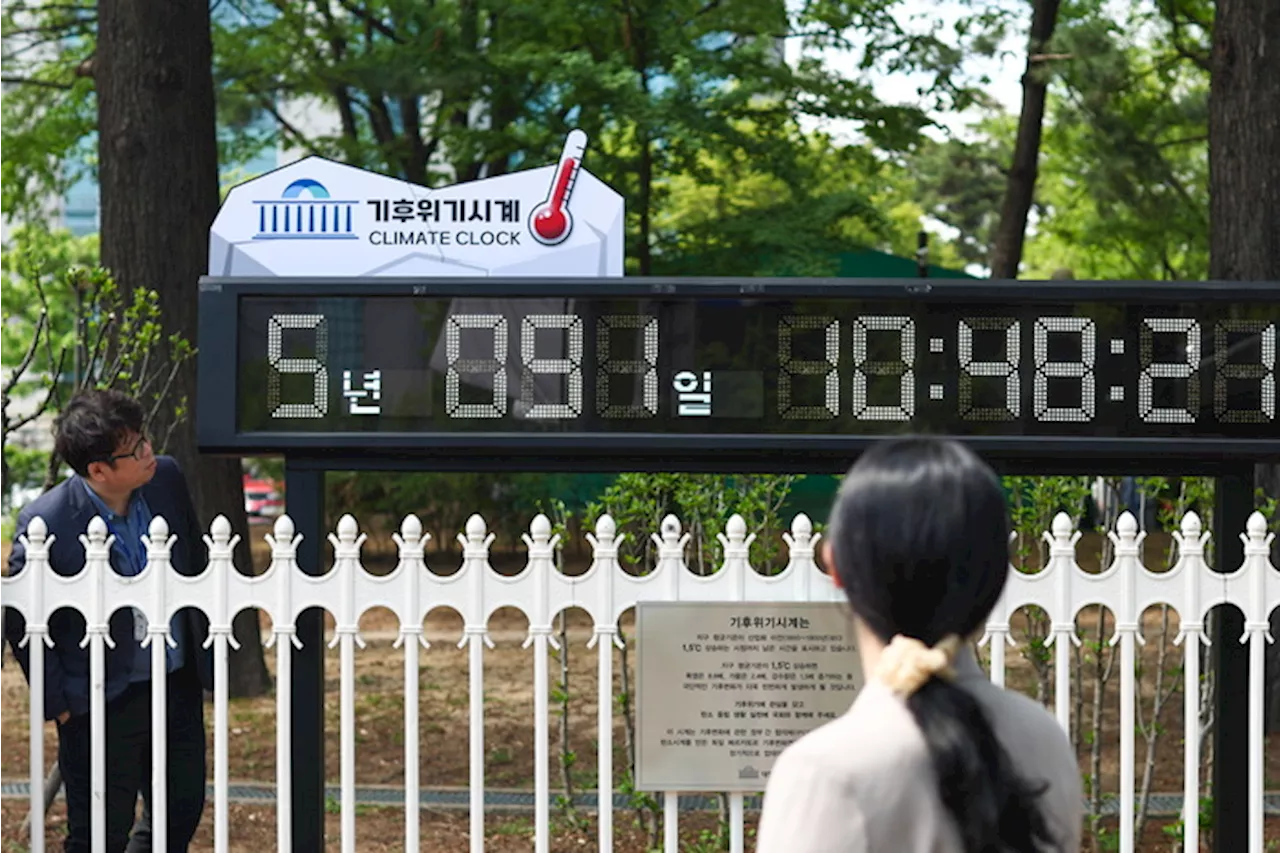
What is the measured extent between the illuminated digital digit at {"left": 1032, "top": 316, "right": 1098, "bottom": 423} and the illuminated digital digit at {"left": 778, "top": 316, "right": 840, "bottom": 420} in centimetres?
66

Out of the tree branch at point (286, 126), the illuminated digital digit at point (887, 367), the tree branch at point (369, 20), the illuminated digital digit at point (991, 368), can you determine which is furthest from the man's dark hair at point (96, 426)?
the tree branch at point (286, 126)

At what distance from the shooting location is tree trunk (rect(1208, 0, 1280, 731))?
11.3 meters

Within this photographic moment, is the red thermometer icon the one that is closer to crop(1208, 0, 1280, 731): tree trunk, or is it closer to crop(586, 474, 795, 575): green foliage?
crop(586, 474, 795, 575): green foliage

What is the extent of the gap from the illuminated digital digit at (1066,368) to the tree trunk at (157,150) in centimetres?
701

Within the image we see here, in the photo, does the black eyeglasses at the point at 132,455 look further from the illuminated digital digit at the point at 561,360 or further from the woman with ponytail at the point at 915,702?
the woman with ponytail at the point at 915,702

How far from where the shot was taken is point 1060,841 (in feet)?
7.96


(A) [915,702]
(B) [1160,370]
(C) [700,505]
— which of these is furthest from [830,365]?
(A) [915,702]

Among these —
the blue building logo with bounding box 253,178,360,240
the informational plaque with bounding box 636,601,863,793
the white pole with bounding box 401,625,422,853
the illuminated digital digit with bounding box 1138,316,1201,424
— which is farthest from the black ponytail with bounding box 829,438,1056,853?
the blue building logo with bounding box 253,178,360,240

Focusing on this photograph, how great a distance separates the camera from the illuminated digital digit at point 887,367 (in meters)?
6.12

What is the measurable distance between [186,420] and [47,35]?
Answer: 1058cm

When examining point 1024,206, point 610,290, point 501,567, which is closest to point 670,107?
point 1024,206

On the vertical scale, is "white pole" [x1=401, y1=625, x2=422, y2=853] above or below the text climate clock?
below

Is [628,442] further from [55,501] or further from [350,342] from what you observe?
[55,501]

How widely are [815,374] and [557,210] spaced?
3.59 ft
